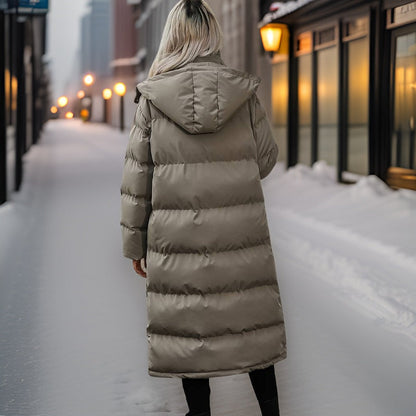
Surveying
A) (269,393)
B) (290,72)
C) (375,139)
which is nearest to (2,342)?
(269,393)

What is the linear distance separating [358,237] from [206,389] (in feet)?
17.3

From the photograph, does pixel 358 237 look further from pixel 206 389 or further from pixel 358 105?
pixel 206 389

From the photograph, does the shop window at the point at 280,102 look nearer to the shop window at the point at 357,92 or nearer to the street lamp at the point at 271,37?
the street lamp at the point at 271,37

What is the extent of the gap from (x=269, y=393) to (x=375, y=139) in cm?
903

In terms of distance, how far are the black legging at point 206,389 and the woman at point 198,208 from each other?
0.07m

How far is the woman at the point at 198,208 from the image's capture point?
9.04 feet

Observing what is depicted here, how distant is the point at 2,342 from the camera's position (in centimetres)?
466

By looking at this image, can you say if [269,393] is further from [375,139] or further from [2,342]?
[375,139]

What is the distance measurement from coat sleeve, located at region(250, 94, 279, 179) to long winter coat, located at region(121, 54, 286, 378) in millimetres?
32

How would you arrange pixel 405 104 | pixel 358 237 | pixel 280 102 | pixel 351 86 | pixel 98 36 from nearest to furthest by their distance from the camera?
1. pixel 358 237
2. pixel 405 104
3. pixel 351 86
4. pixel 280 102
5. pixel 98 36

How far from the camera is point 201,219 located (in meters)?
2.77

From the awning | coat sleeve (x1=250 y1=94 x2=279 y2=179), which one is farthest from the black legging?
the awning

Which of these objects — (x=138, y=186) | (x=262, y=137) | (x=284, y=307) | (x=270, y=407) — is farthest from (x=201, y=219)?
(x=284, y=307)

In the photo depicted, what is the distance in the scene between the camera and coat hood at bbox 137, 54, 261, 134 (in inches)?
107
